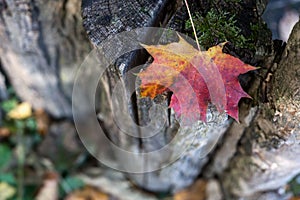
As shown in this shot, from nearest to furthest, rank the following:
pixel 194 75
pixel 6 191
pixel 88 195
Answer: pixel 194 75 → pixel 6 191 → pixel 88 195

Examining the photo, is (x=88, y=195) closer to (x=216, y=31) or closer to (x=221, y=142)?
(x=221, y=142)

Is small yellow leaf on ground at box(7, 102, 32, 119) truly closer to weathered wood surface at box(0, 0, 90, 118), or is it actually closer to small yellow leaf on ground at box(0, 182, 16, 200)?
weathered wood surface at box(0, 0, 90, 118)

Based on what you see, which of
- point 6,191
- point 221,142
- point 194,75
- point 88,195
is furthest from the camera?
point 88,195

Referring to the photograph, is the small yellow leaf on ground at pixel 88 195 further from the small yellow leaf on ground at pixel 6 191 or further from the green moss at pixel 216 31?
the green moss at pixel 216 31

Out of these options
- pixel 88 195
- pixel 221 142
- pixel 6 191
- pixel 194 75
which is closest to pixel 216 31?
pixel 194 75

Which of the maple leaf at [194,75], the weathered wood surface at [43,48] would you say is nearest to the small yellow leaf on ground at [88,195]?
the weathered wood surface at [43,48]

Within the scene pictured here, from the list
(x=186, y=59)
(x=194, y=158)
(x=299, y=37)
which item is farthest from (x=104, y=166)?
(x=299, y=37)

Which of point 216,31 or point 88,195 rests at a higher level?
point 216,31
